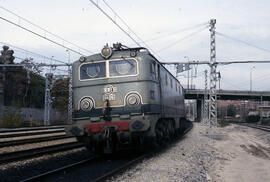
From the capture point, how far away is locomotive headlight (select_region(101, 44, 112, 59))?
10564mm

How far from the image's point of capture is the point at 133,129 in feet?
31.3

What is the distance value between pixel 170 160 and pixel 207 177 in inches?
68.8

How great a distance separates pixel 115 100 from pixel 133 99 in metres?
0.61

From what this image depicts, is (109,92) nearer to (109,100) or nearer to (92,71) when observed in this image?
(109,100)

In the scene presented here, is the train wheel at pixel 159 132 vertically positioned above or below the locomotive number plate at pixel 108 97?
below

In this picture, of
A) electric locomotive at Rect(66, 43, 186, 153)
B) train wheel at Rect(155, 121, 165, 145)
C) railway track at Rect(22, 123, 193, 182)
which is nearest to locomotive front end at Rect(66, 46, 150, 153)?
electric locomotive at Rect(66, 43, 186, 153)

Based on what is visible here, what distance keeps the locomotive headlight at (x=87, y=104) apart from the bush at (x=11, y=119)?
71.6ft

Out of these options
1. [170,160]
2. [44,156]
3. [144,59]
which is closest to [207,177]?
[170,160]

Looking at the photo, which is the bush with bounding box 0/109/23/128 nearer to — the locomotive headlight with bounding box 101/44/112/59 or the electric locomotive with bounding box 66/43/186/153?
the electric locomotive with bounding box 66/43/186/153

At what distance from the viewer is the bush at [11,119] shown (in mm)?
29812

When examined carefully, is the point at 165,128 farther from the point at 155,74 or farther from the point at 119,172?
the point at 119,172

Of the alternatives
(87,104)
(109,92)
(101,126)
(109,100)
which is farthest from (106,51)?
(101,126)

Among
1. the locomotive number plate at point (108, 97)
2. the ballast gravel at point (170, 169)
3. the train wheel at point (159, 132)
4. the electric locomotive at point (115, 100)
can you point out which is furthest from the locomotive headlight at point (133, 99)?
the ballast gravel at point (170, 169)

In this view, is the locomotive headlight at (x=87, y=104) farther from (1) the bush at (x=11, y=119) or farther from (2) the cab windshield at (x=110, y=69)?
(1) the bush at (x=11, y=119)
